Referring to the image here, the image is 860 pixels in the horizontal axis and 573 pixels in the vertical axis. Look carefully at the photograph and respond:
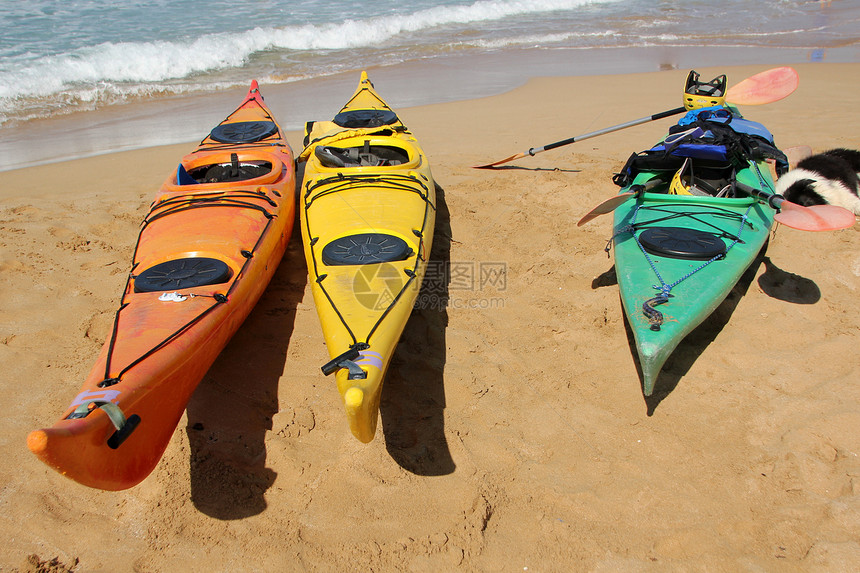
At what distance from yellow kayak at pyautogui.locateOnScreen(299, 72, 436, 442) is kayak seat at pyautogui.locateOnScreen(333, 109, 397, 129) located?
14 millimetres

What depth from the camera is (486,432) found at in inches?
101

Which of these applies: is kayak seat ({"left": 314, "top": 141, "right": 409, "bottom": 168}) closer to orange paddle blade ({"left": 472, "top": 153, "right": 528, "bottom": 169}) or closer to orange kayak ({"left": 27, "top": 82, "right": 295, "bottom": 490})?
orange kayak ({"left": 27, "top": 82, "right": 295, "bottom": 490})

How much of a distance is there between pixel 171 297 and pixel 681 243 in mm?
2619

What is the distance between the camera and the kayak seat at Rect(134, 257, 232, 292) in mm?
2777

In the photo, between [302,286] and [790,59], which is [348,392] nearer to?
[302,286]

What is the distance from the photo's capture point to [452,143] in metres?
6.02

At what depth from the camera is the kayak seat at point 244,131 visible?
4.68m

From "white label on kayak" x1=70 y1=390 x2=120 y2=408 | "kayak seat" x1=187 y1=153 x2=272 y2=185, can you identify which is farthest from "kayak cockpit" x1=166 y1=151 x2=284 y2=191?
"white label on kayak" x1=70 y1=390 x2=120 y2=408

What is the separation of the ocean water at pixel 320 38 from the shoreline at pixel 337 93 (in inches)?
4.6

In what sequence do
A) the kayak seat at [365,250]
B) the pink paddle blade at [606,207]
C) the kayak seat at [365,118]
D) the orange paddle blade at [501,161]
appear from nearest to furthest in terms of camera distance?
the kayak seat at [365,250] < the pink paddle blade at [606,207] < the kayak seat at [365,118] < the orange paddle blade at [501,161]

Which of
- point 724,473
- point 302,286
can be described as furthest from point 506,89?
point 724,473

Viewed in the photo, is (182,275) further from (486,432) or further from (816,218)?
(816,218)

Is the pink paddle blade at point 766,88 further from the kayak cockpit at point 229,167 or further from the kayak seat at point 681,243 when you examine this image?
the kayak cockpit at point 229,167

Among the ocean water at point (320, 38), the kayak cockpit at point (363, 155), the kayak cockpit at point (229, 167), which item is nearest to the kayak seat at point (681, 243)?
the kayak cockpit at point (363, 155)
